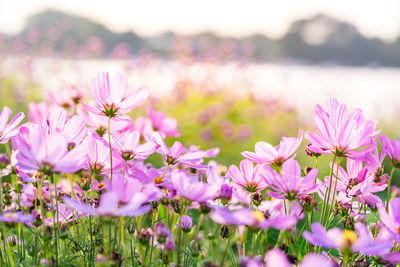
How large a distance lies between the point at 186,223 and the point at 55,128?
278 mm

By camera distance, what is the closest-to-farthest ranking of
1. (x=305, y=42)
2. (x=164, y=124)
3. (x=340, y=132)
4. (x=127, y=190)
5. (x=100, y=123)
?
(x=127, y=190) → (x=340, y=132) → (x=100, y=123) → (x=164, y=124) → (x=305, y=42)

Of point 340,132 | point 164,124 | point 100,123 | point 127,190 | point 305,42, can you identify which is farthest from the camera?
point 305,42

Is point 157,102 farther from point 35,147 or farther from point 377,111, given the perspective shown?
point 35,147

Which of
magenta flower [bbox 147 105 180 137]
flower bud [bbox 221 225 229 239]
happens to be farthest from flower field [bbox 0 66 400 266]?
magenta flower [bbox 147 105 180 137]

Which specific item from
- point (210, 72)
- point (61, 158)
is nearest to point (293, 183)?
point (61, 158)

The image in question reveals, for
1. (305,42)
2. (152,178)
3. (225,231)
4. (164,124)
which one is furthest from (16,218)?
(305,42)

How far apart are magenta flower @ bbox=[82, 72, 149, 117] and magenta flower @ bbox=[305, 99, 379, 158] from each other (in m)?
0.31

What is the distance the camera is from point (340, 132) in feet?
2.36

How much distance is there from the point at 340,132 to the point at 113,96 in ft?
1.30

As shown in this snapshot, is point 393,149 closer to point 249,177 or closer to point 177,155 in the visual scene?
point 249,177

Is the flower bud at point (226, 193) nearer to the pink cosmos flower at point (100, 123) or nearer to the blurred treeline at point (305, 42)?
the pink cosmos flower at point (100, 123)

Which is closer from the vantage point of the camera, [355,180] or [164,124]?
[355,180]

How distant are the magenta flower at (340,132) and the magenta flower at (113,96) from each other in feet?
1.02

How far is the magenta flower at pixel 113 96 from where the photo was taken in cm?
80
